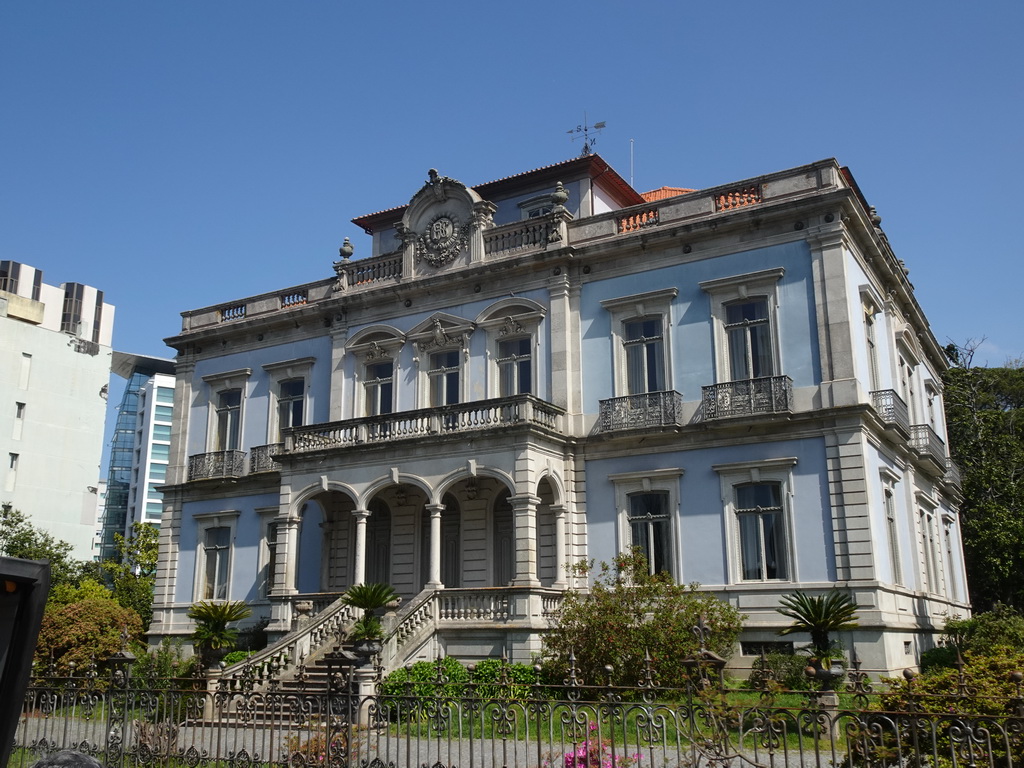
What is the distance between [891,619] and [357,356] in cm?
1469

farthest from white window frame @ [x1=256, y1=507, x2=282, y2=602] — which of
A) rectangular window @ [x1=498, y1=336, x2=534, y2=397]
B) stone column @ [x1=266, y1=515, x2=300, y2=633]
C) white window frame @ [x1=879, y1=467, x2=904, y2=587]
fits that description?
white window frame @ [x1=879, y1=467, x2=904, y2=587]

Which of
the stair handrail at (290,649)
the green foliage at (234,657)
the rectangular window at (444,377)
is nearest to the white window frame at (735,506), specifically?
the rectangular window at (444,377)

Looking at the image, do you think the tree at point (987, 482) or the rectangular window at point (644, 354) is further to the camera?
the tree at point (987, 482)

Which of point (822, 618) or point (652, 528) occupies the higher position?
point (652, 528)

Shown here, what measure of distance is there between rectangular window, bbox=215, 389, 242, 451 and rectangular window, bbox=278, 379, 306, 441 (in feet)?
4.87

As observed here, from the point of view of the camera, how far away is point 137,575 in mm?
55719

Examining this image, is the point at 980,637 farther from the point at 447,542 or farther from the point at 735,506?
the point at 447,542

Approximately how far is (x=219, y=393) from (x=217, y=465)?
7.79 feet

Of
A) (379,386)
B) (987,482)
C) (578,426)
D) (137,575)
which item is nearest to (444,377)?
(379,386)

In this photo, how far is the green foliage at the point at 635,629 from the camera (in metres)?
17.2

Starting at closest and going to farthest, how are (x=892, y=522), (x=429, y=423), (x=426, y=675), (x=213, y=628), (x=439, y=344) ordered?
(x=426, y=675), (x=213, y=628), (x=892, y=522), (x=429, y=423), (x=439, y=344)

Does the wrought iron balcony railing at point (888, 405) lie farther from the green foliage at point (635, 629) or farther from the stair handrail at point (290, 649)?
the stair handrail at point (290, 649)

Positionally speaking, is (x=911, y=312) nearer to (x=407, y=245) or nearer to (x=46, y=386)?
(x=407, y=245)

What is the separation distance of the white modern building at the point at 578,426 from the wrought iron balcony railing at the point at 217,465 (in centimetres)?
9
